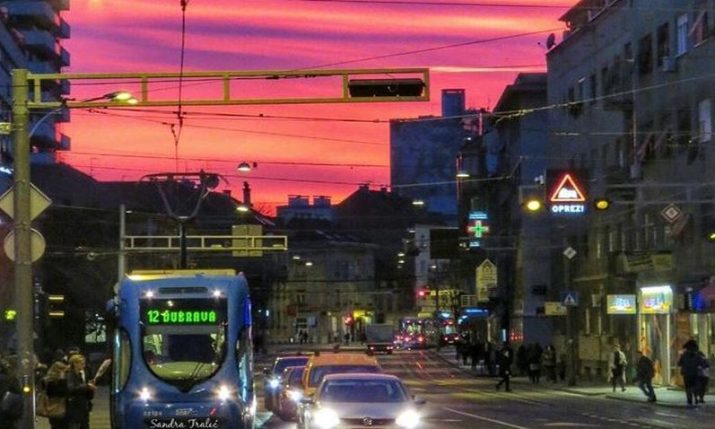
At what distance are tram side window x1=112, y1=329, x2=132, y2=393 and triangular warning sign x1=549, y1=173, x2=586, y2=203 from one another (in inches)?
631

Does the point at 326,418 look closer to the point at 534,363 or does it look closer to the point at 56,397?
the point at 56,397

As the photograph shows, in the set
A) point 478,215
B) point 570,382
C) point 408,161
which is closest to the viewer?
point 570,382

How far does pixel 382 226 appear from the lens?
169 m

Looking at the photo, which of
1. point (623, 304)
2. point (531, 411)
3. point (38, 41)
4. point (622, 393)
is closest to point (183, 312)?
point (531, 411)

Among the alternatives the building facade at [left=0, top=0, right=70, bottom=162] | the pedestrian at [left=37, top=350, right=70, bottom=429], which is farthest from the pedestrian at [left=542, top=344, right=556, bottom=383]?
the pedestrian at [left=37, top=350, right=70, bottom=429]

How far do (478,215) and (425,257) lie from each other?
92523 millimetres

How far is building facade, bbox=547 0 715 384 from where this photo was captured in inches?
1953

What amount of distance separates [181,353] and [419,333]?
109200 mm

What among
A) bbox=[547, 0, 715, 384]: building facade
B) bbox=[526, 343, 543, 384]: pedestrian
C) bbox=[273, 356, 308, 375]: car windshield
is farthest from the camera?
bbox=[526, 343, 543, 384]: pedestrian

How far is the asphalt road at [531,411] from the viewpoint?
33.7 m

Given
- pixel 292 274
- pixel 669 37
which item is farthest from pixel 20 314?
pixel 292 274

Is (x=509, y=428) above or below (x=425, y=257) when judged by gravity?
below

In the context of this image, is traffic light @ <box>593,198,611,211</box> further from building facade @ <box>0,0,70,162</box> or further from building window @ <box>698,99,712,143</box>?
building facade @ <box>0,0,70,162</box>

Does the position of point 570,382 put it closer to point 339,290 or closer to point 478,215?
point 478,215
